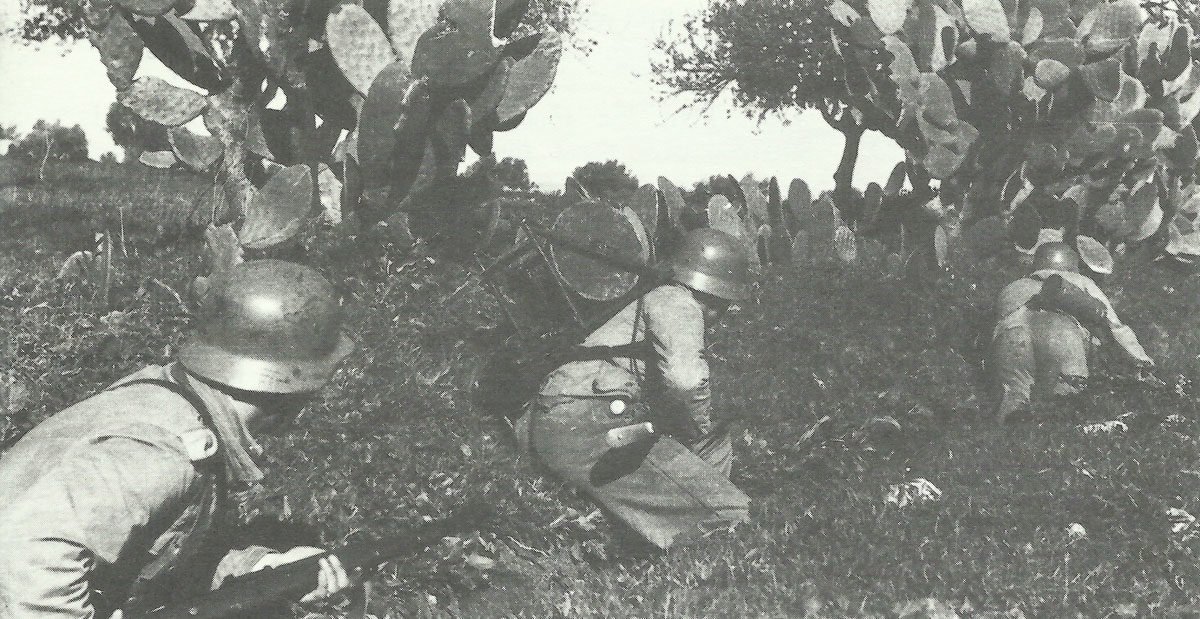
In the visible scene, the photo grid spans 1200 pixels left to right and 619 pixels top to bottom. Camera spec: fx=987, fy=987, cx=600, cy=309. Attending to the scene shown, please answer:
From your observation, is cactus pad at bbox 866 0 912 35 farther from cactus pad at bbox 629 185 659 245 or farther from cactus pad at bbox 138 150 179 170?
cactus pad at bbox 138 150 179 170

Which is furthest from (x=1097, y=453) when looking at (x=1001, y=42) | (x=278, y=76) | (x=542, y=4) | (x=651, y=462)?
(x=542, y=4)

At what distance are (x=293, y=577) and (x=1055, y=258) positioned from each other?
241 inches

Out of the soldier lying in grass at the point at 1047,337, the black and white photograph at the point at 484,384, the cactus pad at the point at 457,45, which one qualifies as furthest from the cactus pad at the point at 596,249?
the soldier lying in grass at the point at 1047,337

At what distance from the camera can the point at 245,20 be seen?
509cm

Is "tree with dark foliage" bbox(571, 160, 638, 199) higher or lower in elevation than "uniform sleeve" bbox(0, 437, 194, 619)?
lower

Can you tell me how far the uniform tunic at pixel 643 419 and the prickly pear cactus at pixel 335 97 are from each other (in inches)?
36.8

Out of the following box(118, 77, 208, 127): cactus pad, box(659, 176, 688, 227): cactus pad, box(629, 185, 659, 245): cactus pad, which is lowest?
box(659, 176, 688, 227): cactus pad

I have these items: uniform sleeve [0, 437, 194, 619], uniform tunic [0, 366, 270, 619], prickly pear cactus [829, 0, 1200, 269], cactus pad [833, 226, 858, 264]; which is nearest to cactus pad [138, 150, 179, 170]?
uniform tunic [0, 366, 270, 619]

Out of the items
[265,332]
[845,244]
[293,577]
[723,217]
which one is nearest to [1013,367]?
[845,244]

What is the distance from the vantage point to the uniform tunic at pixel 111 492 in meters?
2.62

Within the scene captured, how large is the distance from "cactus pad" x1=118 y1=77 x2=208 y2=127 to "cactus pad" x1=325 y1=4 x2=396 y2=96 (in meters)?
0.82

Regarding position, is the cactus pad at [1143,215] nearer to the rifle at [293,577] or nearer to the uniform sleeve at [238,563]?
the rifle at [293,577]

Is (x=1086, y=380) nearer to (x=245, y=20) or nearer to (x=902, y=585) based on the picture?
(x=902, y=585)

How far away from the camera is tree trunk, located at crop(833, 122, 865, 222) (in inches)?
391
